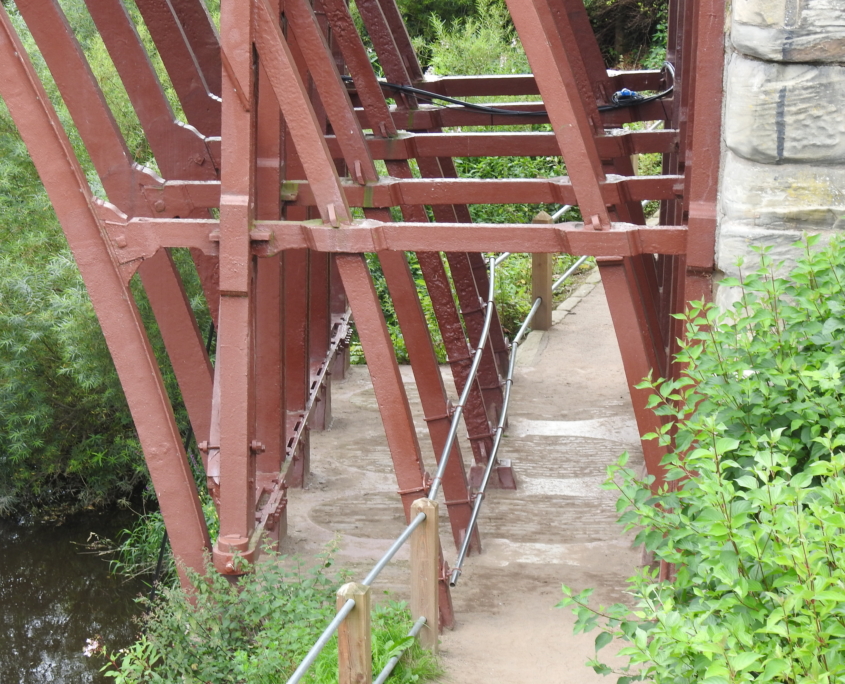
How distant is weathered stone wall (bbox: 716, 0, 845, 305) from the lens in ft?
9.62

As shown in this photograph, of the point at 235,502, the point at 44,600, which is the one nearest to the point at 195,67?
the point at 235,502

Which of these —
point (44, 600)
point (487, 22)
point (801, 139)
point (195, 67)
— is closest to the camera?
point (801, 139)

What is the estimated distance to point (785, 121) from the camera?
3010 mm

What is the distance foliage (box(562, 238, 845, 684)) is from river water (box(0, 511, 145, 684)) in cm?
537

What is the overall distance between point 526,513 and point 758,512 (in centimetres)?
404

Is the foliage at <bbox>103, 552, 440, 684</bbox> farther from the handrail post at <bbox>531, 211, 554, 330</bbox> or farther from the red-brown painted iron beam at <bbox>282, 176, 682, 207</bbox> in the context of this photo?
the handrail post at <bbox>531, 211, 554, 330</bbox>

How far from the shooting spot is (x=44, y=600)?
24.8ft

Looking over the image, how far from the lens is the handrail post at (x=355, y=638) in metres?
3.02

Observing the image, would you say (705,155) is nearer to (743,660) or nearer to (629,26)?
(743,660)

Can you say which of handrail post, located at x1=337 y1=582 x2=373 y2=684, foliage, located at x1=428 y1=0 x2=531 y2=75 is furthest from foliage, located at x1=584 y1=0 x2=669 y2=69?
handrail post, located at x1=337 y1=582 x2=373 y2=684

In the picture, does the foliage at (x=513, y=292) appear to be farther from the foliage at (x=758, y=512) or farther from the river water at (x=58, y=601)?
the foliage at (x=758, y=512)

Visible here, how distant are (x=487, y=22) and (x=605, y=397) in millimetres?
9297

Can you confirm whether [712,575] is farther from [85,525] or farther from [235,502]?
[85,525]

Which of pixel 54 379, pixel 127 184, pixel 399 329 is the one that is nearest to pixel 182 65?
pixel 127 184
